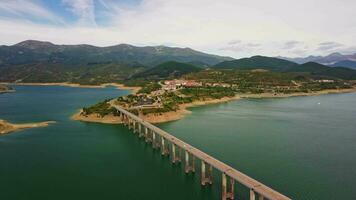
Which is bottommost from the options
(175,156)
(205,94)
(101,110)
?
(175,156)

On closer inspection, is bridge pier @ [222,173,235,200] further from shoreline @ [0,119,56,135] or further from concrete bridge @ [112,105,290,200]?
shoreline @ [0,119,56,135]

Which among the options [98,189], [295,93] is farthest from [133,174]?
[295,93]

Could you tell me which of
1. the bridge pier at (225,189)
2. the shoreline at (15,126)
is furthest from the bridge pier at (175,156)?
the shoreline at (15,126)

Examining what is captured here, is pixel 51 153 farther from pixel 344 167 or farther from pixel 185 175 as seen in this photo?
pixel 344 167

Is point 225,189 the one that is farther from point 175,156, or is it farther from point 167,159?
point 167,159

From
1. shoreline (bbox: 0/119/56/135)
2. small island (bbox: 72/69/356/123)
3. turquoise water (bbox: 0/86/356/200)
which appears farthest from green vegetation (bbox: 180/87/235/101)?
shoreline (bbox: 0/119/56/135)

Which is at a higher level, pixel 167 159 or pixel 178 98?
pixel 178 98

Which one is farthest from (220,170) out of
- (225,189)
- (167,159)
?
(167,159)

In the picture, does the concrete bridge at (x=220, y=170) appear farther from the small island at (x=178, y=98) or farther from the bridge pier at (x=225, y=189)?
the small island at (x=178, y=98)

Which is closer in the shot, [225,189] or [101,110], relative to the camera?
[225,189]
